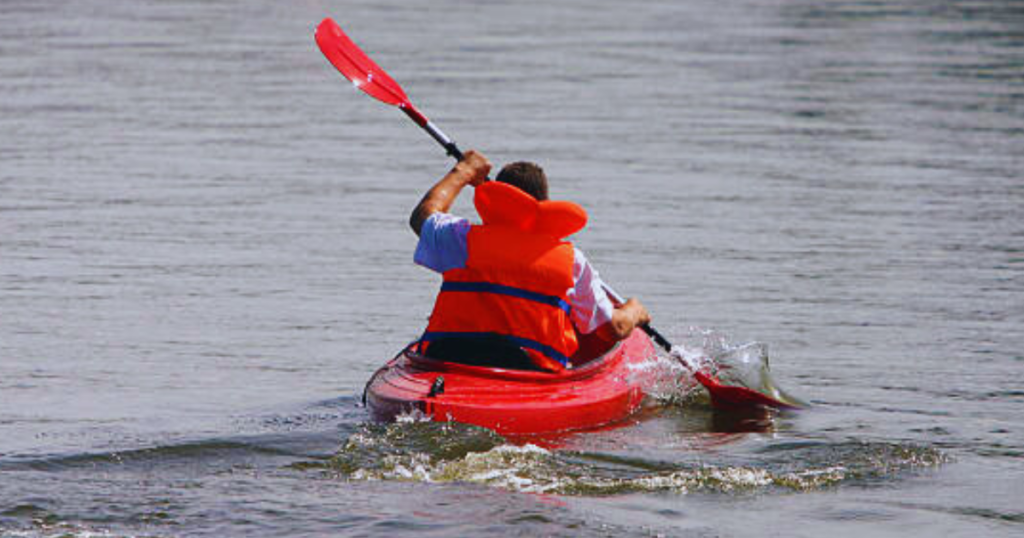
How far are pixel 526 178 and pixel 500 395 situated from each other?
1037mm

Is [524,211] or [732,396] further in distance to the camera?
[732,396]

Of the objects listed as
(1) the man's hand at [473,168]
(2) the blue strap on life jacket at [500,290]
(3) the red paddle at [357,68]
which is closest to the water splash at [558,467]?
(2) the blue strap on life jacket at [500,290]

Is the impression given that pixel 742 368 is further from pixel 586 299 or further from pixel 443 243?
pixel 443 243

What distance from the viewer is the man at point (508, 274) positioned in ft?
26.1

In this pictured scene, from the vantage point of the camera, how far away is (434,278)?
1286 cm

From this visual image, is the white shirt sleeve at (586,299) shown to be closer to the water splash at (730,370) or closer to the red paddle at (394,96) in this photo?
the red paddle at (394,96)

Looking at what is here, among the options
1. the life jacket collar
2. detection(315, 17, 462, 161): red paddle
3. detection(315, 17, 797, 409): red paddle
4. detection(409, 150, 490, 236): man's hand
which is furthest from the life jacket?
detection(315, 17, 462, 161): red paddle

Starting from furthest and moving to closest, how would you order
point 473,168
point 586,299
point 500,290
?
1. point 473,168
2. point 586,299
3. point 500,290

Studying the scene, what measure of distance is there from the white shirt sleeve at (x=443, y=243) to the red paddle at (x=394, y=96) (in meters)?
1.16

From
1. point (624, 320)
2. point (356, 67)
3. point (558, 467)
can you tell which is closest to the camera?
point (558, 467)

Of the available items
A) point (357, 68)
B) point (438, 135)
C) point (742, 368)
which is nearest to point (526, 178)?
point (438, 135)

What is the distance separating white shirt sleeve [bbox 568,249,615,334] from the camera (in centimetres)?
823

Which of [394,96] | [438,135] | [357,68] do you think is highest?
[357,68]

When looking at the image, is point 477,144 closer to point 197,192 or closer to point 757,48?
point 197,192
